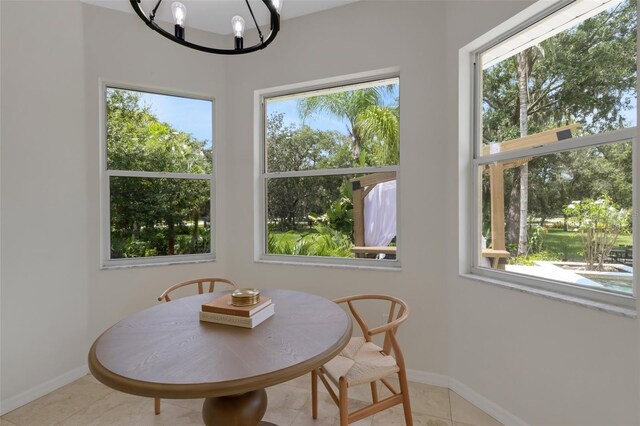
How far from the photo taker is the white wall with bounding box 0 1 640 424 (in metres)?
1.91

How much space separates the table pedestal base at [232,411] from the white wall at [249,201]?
1.27 m

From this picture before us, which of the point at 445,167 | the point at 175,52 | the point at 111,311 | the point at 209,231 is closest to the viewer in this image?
the point at 445,167

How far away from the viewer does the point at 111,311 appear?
103 inches

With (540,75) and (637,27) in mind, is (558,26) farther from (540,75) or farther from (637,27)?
(637,27)

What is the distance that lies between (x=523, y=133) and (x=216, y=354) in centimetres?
206

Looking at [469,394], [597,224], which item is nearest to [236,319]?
[469,394]

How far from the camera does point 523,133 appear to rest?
1928mm

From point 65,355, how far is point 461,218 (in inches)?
123

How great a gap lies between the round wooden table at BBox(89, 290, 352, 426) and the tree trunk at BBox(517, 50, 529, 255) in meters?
1.26

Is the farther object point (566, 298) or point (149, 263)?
point (149, 263)

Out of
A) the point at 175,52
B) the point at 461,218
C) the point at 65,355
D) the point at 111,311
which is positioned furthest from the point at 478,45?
the point at 65,355

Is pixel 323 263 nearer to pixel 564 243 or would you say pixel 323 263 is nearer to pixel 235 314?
pixel 235 314

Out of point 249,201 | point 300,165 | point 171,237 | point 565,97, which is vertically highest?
point 565,97

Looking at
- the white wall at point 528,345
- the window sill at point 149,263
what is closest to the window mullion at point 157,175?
the window sill at point 149,263
